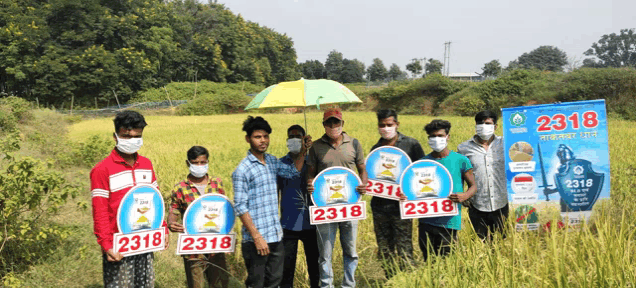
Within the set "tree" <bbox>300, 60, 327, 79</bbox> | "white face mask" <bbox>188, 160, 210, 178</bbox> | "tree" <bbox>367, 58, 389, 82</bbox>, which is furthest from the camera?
"tree" <bbox>300, 60, 327, 79</bbox>

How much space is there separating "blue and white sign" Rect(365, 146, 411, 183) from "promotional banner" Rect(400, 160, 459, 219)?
184 millimetres

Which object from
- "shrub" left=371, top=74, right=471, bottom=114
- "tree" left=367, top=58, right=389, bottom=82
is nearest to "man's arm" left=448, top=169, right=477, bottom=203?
"shrub" left=371, top=74, right=471, bottom=114

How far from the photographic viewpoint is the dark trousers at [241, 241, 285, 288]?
3.16 m

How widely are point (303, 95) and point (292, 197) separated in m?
0.84

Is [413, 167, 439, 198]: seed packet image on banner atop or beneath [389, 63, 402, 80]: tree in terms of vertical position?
beneath

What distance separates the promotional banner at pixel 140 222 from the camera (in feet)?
9.25

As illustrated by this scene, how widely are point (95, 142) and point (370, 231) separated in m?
7.96

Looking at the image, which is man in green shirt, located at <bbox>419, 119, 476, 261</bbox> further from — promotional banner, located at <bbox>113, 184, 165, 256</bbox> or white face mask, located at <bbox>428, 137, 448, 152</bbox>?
promotional banner, located at <bbox>113, 184, 165, 256</bbox>

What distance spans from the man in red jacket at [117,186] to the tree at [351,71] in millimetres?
84508

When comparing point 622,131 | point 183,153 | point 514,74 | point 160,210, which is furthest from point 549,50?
point 160,210

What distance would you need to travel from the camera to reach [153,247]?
294cm

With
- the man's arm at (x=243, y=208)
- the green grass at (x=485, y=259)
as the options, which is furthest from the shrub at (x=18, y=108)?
the man's arm at (x=243, y=208)

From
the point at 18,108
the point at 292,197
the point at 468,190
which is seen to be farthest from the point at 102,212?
the point at 18,108

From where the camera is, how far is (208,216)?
10.3 ft
